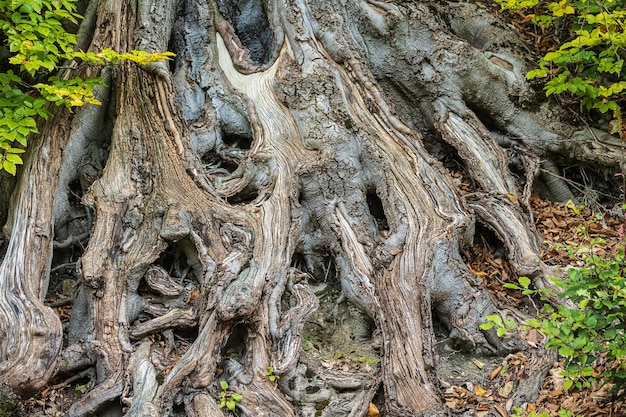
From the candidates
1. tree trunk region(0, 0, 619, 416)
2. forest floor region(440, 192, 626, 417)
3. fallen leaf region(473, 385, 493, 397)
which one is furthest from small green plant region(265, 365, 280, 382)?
fallen leaf region(473, 385, 493, 397)

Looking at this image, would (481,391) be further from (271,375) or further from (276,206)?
(276,206)

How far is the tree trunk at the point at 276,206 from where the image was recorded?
4172 millimetres

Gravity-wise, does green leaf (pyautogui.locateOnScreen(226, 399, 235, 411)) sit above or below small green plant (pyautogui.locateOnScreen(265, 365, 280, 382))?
above

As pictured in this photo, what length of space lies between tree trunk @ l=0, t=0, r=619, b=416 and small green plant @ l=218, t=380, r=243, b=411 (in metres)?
0.05

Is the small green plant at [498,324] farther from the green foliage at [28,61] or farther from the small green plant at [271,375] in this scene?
the green foliage at [28,61]

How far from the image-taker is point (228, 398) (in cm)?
396

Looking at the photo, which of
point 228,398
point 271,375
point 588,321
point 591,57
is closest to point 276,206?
point 271,375

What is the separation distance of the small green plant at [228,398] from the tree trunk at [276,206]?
5 cm

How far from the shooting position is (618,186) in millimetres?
6180

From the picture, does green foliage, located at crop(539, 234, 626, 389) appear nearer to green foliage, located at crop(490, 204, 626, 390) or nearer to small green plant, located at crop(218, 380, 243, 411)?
green foliage, located at crop(490, 204, 626, 390)

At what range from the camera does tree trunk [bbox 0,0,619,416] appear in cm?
417

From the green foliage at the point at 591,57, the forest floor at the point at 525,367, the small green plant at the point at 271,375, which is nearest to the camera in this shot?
the forest floor at the point at 525,367

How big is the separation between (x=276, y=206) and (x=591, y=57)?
3.64 meters

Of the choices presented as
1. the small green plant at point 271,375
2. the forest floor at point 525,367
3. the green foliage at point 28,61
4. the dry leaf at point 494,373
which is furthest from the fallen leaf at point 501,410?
the green foliage at point 28,61
